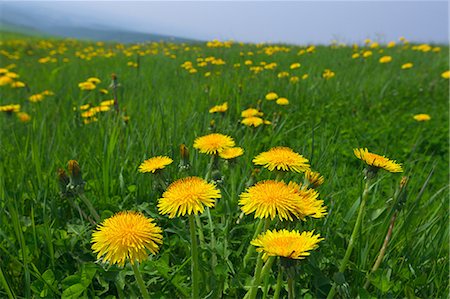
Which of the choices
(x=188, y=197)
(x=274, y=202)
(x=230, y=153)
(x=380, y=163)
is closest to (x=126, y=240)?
(x=188, y=197)

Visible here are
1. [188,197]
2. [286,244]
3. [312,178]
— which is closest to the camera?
[286,244]

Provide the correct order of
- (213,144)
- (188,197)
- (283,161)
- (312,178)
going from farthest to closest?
(213,144) < (312,178) < (283,161) < (188,197)

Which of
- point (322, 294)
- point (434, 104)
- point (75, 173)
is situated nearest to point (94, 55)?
point (434, 104)

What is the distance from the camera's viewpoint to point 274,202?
2.68ft

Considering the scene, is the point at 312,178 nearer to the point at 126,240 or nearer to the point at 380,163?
the point at 380,163

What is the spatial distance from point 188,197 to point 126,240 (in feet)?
0.56

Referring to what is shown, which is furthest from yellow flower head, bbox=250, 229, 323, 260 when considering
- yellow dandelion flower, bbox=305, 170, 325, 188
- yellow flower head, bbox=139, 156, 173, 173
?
yellow flower head, bbox=139, 156, 173, 173

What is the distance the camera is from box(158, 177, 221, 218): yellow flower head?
2.74ft

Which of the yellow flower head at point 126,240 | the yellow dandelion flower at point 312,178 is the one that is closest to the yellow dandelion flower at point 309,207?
the yellow dandelion flower at point 312,178

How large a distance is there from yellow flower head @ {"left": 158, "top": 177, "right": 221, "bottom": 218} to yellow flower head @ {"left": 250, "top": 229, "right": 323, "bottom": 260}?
0.49ft

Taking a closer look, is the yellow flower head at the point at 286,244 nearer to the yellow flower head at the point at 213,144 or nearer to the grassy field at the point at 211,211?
the grassy field at the point at 211,211

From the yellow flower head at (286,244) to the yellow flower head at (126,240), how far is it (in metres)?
0.25

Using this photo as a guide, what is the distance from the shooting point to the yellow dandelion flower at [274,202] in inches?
31.8

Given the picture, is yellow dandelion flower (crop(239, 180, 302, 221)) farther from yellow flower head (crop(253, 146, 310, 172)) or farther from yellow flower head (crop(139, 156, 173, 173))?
yellow flower head (crop(139, 156, 173, 173))
